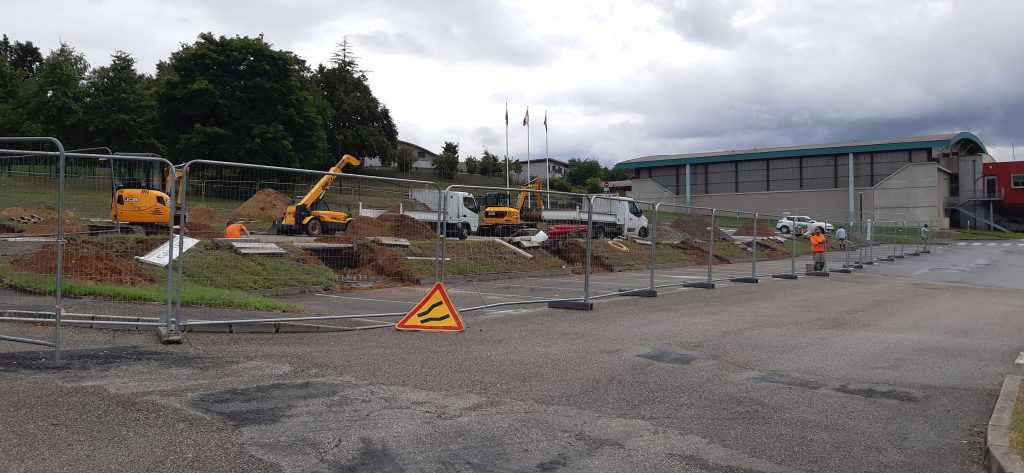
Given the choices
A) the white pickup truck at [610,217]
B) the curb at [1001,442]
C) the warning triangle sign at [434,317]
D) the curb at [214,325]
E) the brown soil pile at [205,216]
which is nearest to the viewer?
the curb at [1001,442]

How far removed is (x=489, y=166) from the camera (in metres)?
93.1

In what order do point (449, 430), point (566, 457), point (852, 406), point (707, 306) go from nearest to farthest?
1. point (566, 457)
2. point (449, 430)
3. point (852, 406)
4. point (707, 306)

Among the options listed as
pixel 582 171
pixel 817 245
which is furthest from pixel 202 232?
pixel 582 171

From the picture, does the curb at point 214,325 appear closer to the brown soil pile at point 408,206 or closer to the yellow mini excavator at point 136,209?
the yellow mini excavator at point 136,209

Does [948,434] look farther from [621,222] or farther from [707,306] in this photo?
[621,222]

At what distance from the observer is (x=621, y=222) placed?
49.6 ft

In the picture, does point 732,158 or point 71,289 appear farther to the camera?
point 732,158

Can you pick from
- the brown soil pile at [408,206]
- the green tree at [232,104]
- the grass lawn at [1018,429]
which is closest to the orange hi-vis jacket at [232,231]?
the brown soil pile at [408,206]

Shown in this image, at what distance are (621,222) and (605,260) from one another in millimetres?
2537

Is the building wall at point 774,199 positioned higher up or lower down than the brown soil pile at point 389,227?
higher up

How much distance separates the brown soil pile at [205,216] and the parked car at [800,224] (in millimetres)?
17062

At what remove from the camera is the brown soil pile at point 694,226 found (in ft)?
60.7

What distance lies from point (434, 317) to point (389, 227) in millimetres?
2069

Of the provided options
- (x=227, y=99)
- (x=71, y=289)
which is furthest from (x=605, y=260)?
(x=227, y=99)
